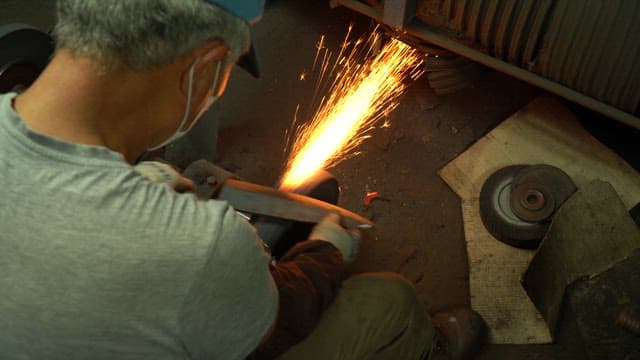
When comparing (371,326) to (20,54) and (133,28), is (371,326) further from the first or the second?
(20,54)

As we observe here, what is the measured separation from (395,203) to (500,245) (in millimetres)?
528

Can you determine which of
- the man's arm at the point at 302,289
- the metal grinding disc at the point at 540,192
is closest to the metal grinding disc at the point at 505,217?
the metal grinding disc at the point at 540,192

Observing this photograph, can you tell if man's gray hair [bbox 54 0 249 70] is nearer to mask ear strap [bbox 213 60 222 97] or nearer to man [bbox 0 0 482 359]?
man [bbox 0 0 482 359]

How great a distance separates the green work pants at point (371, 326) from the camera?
1.97 metres

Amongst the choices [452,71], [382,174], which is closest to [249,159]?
[382,174]

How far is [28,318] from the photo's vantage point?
1.30 meters

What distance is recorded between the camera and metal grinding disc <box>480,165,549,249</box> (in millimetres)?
2768

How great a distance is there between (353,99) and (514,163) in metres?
0.92

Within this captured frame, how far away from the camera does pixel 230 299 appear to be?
4.66ft

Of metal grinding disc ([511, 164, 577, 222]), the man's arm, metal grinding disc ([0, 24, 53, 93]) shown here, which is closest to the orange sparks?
metal grinding disc ([511, 164, 577, 222])

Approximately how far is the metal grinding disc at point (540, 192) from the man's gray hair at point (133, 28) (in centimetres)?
183

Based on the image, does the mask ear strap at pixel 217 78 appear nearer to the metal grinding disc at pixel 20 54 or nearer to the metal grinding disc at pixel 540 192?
the metal grinding disc at pixel 20 54

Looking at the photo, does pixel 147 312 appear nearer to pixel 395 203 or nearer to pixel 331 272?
pixel 331 272

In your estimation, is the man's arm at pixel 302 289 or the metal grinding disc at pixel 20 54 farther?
the metal grinding disc at pixel 20 54
